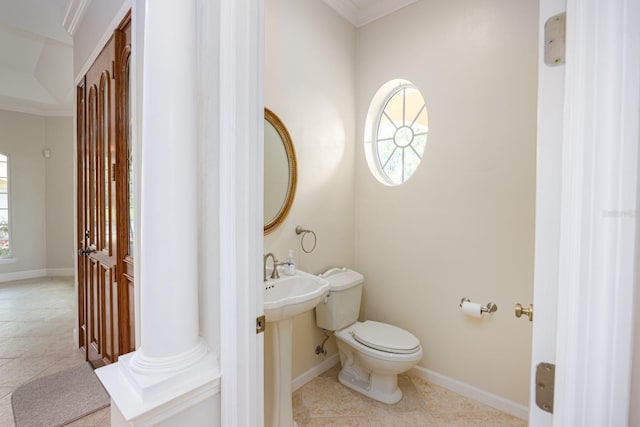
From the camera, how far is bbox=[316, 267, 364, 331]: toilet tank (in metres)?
2.16

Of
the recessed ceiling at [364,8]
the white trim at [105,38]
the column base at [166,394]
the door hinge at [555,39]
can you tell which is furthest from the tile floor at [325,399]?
the recessed ceiling at [364,8]

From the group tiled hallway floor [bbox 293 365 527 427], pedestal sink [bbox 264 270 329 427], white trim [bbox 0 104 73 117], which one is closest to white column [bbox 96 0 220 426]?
pedestal sink [bbox 264 270 329 427]

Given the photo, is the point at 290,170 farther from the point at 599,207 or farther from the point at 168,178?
the point at 599,207

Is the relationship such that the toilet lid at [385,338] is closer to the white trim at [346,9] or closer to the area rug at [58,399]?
the area rug at [58,399]

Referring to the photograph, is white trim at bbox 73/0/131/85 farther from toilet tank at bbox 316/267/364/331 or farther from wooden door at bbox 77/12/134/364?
toilet tank at bbox 316/267/364/331

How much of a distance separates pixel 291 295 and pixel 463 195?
1.32 meters

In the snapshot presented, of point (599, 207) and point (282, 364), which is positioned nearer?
point (599, 207)

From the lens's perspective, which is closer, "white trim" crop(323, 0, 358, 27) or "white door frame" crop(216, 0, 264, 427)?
"white door frame" crop(216, 0, 264, 427)

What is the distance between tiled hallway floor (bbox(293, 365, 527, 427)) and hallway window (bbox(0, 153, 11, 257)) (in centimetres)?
536

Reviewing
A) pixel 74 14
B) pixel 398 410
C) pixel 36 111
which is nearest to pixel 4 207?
pixel 36 111

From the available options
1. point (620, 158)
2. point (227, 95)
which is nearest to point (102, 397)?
point (227, 95)

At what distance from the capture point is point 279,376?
5.36 ft

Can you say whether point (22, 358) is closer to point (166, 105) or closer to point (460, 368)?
point (166, 105)

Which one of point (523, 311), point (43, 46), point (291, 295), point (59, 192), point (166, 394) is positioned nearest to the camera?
point (523, 311)
